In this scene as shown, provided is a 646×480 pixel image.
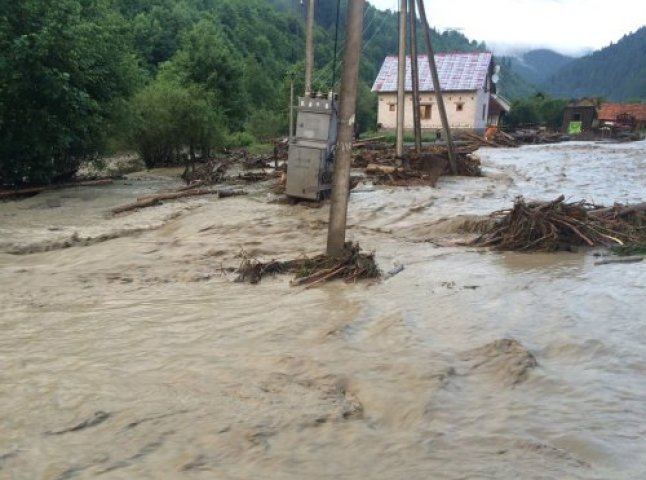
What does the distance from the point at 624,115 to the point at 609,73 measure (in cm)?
9778

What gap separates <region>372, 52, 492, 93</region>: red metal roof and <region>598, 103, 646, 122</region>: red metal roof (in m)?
15.7

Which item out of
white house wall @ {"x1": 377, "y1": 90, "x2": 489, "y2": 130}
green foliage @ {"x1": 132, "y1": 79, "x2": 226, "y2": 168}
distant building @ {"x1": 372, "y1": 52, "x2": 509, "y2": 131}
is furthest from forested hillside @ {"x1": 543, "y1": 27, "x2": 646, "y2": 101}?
green foliage @ {"x1": 132, "y1": 79, "x2": 226, "y2": 168}

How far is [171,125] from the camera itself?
22.0 meters

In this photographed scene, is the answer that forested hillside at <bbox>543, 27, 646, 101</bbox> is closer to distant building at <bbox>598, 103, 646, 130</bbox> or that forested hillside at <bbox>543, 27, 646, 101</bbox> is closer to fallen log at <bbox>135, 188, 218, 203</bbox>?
distant building at <bbox>598, 103, 646, 130</bbox>

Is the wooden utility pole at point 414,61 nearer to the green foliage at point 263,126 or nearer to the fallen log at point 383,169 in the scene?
the fallen log at point 383,169

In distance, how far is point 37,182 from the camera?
17031mm

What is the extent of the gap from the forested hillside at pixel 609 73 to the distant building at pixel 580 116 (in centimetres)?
6925

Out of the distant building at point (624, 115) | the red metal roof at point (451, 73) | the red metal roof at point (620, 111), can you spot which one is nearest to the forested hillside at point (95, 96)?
the red metal roof at point (451, 73)

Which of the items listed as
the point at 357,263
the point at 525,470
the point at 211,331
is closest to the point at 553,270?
the point at 357,263

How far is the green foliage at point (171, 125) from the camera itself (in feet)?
70.7

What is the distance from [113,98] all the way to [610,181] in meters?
14.8

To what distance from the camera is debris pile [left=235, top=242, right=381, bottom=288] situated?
24.1ft

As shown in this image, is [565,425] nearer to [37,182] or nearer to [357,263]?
[357,263]

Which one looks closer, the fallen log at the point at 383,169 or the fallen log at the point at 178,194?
the fallen log at the point at 178,194
